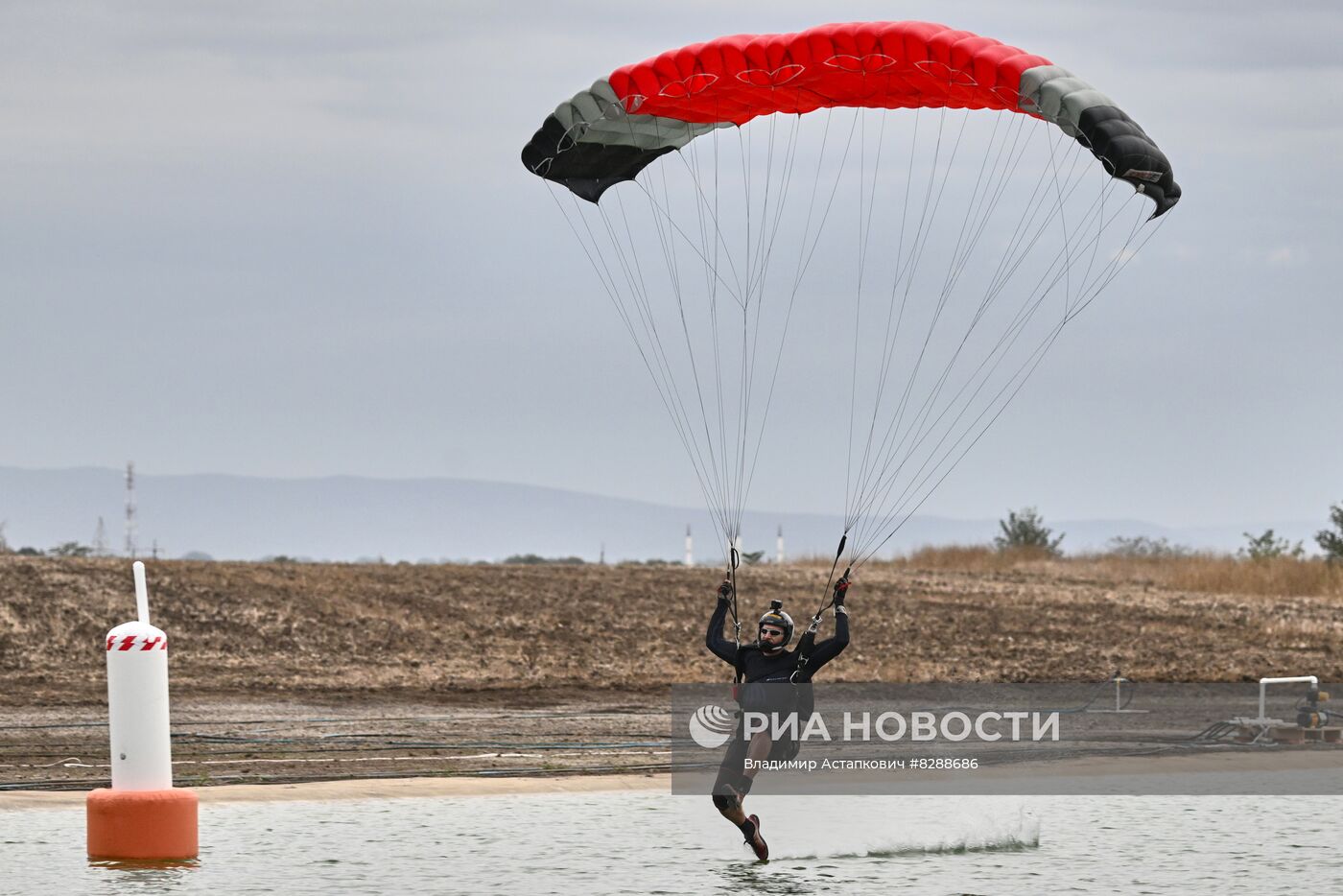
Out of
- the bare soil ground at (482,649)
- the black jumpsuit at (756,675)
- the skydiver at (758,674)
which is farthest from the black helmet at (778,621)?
the bare soil ground at (482,649)

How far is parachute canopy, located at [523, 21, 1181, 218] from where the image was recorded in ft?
55.2

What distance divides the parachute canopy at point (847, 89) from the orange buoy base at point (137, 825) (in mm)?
8061

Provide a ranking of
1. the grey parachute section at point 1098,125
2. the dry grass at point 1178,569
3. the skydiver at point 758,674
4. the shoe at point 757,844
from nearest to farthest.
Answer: the skydiver at point 758,674, the shoe at point 757,844, the grey parachute section at point 1098,125, the dry grass at point 1178,569

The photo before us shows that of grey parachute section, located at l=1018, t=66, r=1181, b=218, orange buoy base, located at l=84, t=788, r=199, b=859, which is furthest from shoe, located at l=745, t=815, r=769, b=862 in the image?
grey parachute section, located at l=1018, t=66, r=1181, b=218

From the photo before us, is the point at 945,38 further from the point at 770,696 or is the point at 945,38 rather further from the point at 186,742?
the point at 186,742

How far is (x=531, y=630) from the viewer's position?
112 ft

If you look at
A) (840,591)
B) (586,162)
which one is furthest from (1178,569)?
(840,591)

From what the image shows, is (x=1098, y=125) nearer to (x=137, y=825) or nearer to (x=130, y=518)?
(x=137, y=825)

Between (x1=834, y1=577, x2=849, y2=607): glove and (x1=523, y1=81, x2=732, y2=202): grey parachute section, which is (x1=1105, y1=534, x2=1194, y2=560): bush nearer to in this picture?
(x1=523, y1=81, x2=732, y2=202): grey parachute section

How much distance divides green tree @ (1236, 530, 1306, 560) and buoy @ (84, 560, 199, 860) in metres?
42.0

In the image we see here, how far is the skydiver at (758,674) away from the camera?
14580 mm

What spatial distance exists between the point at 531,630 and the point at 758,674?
63.8 ft

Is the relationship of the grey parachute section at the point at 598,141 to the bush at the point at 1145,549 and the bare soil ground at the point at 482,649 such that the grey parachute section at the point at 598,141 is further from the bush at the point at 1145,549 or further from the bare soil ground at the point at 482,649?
the bush at the point at 1145,549

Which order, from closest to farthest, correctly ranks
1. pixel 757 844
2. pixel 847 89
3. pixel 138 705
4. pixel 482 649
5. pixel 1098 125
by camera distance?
1. pixel 138 705
2. pixel 757 844
3. pixel 1098 125
4. pixel 847 89
5. pixel 482 649
